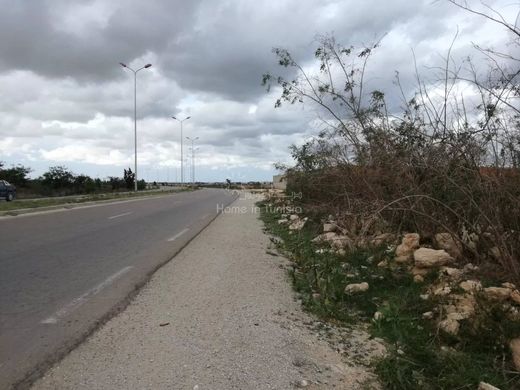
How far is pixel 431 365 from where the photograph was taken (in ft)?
13.8

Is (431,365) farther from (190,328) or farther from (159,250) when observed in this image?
(159,250)

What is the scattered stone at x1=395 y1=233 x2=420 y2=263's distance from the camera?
7.49 m

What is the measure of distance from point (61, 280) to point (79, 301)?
143cm

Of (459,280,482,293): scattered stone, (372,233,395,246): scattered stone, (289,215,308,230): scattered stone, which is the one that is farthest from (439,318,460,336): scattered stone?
→ (289,215,308,230): scattered stone

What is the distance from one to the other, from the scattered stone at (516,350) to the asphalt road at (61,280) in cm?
387

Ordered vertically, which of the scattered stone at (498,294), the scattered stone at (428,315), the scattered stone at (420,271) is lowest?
the scattered stone at (428,315)

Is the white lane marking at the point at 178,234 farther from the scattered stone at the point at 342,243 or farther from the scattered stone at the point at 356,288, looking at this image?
the scattered stone at the point at 356,288

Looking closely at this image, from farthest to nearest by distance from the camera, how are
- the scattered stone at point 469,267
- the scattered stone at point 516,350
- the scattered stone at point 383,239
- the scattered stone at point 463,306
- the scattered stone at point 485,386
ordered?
Result: 1. the scattered stone at point 383,239
2. the scattered stone at point 469,267
3. the scattered stone at point 463,306
4. the scattered stone at point 516,350
5. the scattered stone at point 485,386

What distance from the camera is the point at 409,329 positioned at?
4992mm

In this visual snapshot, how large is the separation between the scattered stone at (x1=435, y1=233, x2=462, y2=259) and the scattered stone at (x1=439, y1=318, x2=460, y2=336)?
2.39m

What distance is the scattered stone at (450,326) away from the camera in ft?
15.4

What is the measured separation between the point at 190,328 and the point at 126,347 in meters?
0.75

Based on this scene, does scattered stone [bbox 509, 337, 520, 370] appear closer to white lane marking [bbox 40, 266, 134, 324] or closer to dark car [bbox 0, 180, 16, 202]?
white lane marking [bbox 40, 266, 134, 324]

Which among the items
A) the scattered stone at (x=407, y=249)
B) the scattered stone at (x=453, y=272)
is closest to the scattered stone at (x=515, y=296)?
the scattered stone at (x=453, y=272)
